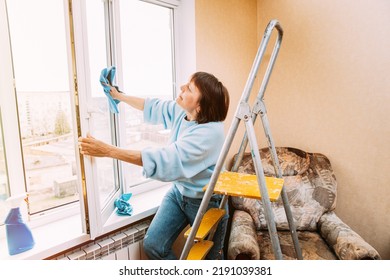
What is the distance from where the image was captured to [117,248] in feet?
4.60

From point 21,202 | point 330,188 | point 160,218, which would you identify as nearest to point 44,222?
point 21,202

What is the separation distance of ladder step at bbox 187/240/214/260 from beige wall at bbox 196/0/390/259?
101cm

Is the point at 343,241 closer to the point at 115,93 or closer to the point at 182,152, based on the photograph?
the point at 182,152

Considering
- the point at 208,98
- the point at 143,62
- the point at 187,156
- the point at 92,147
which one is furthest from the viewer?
the point at 143,62

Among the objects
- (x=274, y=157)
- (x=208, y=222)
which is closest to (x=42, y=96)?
(x=208, y=222)

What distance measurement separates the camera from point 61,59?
1366 millimetres

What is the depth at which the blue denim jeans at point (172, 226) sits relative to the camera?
4.55 ft

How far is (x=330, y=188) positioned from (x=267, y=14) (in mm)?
1410

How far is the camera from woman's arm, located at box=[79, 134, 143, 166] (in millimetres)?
1065

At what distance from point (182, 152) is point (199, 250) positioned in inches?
17.3

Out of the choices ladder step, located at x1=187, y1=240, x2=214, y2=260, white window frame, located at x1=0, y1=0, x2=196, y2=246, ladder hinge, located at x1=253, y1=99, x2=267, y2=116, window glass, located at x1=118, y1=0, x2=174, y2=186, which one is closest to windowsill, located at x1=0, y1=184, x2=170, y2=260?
white window frame, located at x1=0, y1=0, x2=196, y2=246

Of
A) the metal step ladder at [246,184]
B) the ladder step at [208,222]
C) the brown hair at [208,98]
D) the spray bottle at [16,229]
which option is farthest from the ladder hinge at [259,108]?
the spray bottle at [16,229]

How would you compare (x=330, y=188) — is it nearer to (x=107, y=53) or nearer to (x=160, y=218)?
(x=160, y=218)

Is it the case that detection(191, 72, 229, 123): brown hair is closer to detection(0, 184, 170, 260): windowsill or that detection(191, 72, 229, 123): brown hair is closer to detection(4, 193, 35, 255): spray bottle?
detection(0, 184, 170, 260): windowsill
